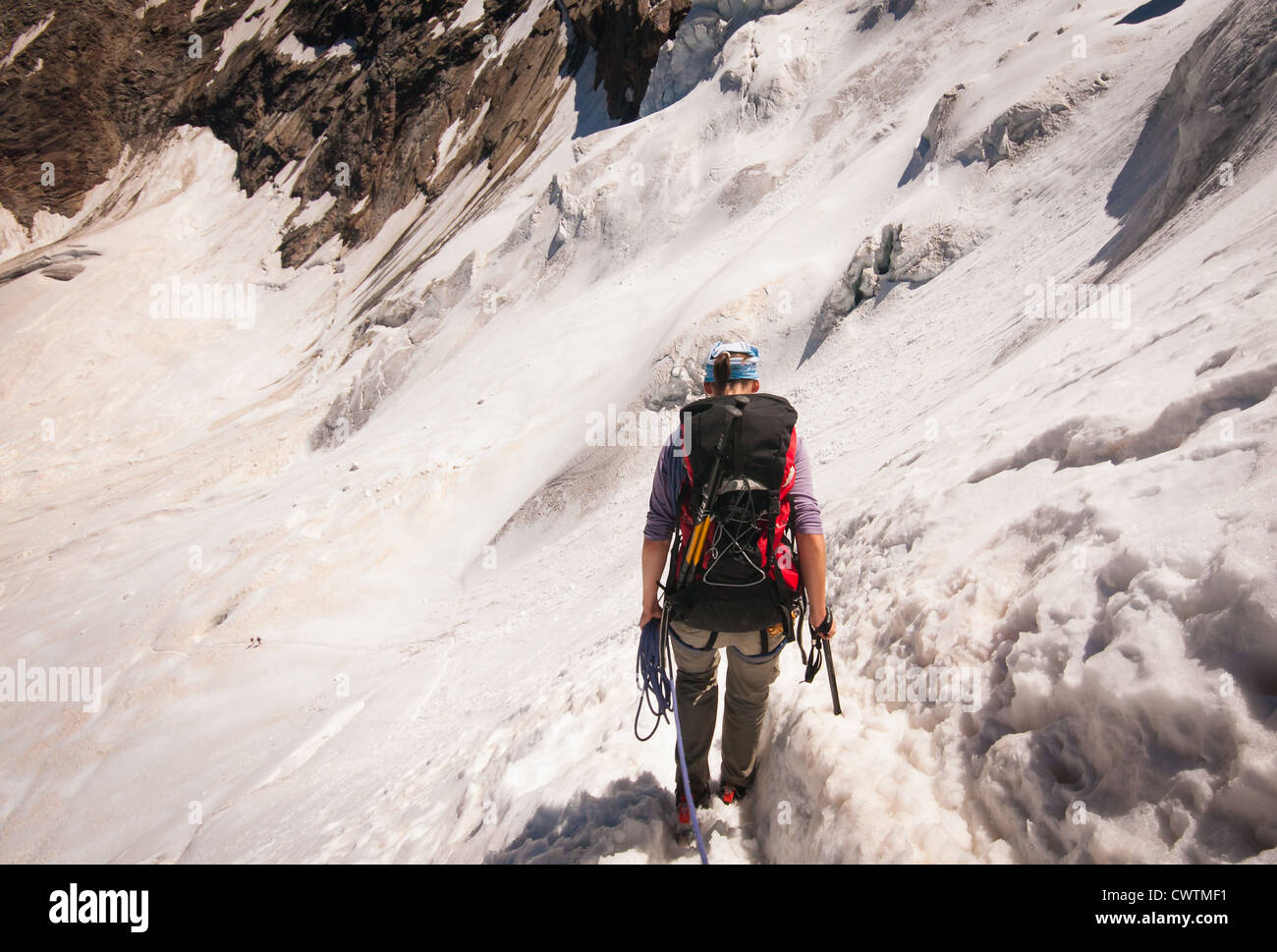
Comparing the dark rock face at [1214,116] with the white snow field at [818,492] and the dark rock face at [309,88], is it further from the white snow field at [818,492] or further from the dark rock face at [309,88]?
the dark rock face at [309,88]

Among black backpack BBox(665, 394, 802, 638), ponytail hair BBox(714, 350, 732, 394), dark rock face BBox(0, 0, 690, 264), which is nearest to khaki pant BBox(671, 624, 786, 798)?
black backpack BBox(665, 394, 802, 638)

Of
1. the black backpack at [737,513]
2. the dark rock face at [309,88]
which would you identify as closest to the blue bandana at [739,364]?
the black backpack at [737,513]

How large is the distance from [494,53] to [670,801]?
169 feet

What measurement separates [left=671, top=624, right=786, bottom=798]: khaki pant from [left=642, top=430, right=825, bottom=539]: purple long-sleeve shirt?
1.69 ft

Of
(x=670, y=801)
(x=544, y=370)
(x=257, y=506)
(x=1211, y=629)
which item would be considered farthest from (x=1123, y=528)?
(x=257, y=506)

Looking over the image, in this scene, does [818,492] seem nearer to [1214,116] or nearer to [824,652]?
[824,652]

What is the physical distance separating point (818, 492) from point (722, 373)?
16.3 ft

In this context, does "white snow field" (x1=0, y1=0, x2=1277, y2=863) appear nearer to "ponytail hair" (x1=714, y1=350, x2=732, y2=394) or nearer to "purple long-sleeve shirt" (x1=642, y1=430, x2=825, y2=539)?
"purple long-sleeve shirt" (x1=642, y1=430, x2=825, y2=539)

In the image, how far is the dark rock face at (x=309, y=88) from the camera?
4028cm

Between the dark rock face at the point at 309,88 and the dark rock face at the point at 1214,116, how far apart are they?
95.9 ft

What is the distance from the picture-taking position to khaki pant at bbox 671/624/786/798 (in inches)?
117

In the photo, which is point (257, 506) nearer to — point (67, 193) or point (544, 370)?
point (544, 370)

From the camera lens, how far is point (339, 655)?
1241 centimetres

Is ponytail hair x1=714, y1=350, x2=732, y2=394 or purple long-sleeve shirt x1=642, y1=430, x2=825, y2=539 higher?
ponytail hair x1=714, y1=350, x2=732, y2=394
